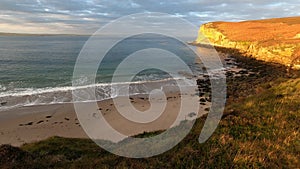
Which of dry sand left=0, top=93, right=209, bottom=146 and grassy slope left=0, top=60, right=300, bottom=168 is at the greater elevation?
grassy slope left=0, top=60, right=300, bottom=168

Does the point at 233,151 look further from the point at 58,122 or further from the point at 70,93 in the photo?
the point at 70,93

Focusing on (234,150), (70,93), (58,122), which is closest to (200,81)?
(70,93)

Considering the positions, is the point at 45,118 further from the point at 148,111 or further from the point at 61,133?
the point at 148,111

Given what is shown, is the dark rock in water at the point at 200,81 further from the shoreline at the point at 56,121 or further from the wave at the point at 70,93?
the shoreline at the point at 56,121

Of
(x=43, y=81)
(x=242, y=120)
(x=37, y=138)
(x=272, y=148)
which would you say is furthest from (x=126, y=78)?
(x=272, y=148)

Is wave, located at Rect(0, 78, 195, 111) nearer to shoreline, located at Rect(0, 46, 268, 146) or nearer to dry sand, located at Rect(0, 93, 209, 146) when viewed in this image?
shoreline, located at Rect(0, 46, 268, 146)

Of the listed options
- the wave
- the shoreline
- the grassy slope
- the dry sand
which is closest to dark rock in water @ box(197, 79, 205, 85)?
the wave

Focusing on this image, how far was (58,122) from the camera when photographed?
51.0 feet

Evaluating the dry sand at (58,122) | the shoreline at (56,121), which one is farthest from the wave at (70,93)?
the dry sand at (58,122)

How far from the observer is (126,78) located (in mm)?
29891

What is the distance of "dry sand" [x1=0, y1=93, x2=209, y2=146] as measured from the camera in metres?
13.6

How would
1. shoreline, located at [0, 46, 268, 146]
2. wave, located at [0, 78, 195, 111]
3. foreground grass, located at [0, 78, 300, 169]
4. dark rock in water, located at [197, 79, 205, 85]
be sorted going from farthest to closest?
dark rock in water, located at [197, 79, 205, 85]
wave, located at [0, 78, 195, 111]
shoreline, located at [0, 46, 268, 146]
foreground grass, located at [0, 78, 300, 169]

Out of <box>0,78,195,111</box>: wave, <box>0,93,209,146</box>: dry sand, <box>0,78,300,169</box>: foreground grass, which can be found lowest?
<box>0,93,209,146</box>: dry sand

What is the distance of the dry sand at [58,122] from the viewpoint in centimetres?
1364
